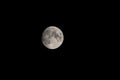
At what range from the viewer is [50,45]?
5430mm

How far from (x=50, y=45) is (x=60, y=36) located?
32 cm

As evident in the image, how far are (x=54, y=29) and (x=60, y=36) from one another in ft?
0.70

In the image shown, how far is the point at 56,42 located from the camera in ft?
17.7

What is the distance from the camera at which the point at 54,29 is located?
5488 mm

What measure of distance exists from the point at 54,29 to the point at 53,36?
0.19 meters

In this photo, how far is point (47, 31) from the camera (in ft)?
17.9

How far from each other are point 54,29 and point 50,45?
1.19ft

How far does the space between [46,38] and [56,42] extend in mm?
233

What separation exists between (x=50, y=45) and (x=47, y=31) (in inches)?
12.3

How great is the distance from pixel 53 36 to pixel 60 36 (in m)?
0.24

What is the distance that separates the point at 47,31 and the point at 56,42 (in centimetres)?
32

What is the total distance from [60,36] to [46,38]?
1.09 feet
